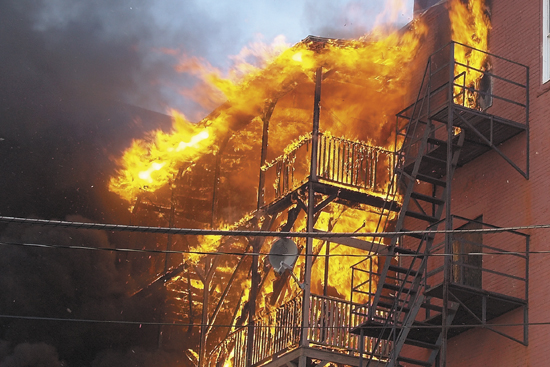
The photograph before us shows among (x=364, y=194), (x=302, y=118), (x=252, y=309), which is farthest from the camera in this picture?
(x=302, y=118)

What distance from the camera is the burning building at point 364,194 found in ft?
51.9

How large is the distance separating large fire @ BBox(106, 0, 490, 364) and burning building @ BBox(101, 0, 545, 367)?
0.04 meters

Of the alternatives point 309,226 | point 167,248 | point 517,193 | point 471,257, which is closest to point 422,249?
point 471,257

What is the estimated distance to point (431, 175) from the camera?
17.9m

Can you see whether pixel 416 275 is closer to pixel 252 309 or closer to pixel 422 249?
pixel 422 249

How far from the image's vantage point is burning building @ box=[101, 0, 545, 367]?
51.9 feet

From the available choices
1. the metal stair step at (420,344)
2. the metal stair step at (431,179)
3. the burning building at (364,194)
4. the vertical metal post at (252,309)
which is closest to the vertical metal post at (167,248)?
the burning building at (364,194)

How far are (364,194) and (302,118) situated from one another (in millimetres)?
3688

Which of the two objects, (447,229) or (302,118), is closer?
(447,229)

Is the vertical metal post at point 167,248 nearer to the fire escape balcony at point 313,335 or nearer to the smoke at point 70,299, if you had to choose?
the smoke at point 70,299

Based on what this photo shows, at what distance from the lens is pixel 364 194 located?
1902 cm

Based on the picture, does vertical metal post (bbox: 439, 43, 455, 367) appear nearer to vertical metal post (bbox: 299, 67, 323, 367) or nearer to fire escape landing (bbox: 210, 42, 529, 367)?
fire escape landing (bbox: 210, 42, 529, 367)

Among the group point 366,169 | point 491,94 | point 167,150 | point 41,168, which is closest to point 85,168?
point 41,168

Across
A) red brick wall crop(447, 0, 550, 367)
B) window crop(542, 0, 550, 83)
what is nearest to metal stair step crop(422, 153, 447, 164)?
red brick wall crop(447, 0, 550, 367)
